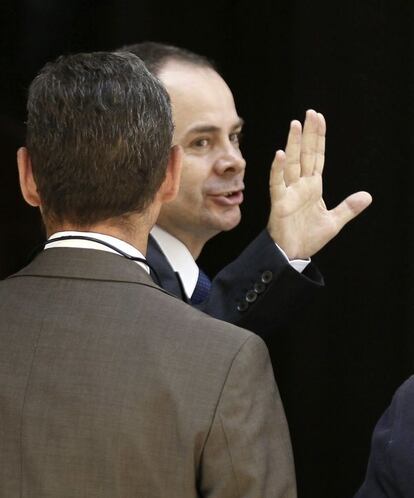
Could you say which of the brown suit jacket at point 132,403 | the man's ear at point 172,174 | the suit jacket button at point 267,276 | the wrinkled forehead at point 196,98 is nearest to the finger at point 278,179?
the suit jacket button at point 267,276

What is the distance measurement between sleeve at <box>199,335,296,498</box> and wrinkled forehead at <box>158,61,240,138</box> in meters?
0.83

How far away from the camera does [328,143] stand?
255cm

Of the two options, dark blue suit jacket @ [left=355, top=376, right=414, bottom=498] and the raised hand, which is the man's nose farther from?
dark blue suit jacket @ [left=355, top=376, right=414, bottom=498]

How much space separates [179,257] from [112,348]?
77cm

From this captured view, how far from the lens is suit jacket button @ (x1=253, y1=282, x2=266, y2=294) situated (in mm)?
1840

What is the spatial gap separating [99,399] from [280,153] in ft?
2.33

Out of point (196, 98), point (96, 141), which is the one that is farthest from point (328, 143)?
point (96, 141)

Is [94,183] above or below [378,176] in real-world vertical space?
above

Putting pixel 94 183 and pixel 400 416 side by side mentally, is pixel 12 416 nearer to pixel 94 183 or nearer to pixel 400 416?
pixel 94 183

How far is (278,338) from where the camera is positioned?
2.71m

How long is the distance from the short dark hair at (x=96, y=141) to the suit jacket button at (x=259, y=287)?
54 centimetres

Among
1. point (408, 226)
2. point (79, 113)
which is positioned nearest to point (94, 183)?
point (79, 113)

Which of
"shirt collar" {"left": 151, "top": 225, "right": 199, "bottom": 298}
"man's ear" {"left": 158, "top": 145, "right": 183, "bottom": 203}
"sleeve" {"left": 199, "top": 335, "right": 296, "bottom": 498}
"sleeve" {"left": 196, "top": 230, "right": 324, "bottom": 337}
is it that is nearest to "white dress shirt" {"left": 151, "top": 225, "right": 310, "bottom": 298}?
"shirt collar" {"left": 151, "top": 225, "right": 199, "bottom": 298}

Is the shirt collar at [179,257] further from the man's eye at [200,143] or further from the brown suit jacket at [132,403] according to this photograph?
the brown suit jacket at [132,403]
